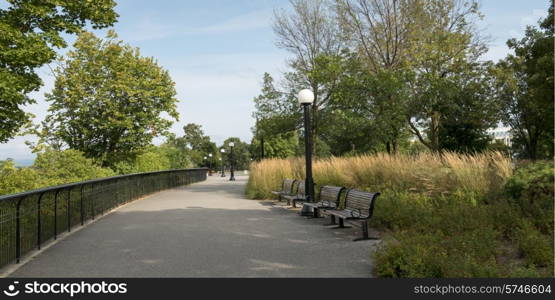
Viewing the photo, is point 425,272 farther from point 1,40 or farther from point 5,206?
point 1,40

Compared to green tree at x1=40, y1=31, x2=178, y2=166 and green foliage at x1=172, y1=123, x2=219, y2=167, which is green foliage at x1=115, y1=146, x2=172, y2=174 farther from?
green foliage at x1=172, y1=123, x2=219, y2=167

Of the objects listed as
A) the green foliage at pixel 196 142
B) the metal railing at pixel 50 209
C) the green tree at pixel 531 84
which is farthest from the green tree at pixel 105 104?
the green foliage at pixel 196 142

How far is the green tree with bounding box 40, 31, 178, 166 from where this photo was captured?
25.9 metres

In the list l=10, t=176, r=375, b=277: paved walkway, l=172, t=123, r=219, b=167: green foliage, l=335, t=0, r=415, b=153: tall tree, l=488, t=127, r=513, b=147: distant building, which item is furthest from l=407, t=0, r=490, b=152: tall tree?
l=172, t=123, r=219, b=167: green foliage

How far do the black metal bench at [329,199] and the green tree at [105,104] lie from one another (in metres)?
17.4

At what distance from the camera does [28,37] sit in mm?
14805

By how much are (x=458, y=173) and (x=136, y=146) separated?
2094 centimetres

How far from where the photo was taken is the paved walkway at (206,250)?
5.86 metres

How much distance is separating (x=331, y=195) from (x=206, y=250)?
167 inches

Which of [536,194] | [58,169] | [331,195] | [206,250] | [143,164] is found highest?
[143,164]

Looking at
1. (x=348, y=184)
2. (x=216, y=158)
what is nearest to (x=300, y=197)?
(x=348, y=184)

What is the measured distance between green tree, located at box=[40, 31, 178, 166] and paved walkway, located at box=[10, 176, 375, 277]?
1615 centimetres

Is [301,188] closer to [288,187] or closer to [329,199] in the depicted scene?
[288,187]

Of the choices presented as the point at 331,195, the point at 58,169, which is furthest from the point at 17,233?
the point at 58,169
